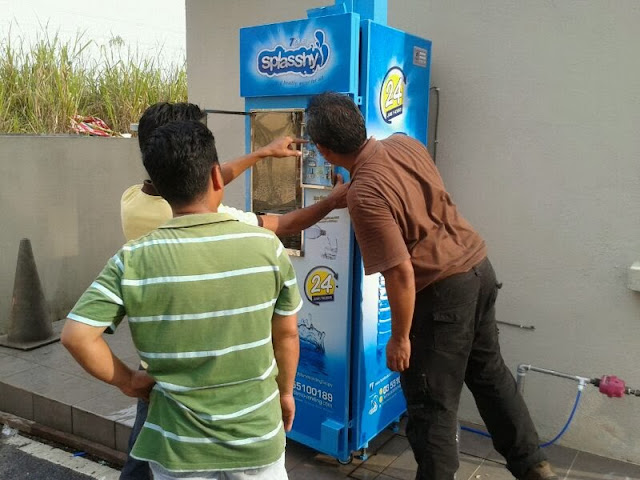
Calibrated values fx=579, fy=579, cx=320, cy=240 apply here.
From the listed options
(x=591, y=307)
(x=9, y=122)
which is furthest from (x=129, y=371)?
(x=9, y=122)

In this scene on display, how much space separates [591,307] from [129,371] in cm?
244

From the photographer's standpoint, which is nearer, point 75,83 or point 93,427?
point 93,427

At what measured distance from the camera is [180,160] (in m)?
1.55

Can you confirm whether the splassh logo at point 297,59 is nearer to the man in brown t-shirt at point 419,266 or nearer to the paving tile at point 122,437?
the man in brown t-shirt at point 419,266

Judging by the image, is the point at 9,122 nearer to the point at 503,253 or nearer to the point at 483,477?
the point at 503,253

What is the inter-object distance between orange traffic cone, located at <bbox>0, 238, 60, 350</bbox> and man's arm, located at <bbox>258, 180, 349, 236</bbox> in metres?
3.23

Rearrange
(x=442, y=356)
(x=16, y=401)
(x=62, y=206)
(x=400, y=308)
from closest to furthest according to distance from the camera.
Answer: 1. (x=400, y=308)
2. (x=442, y=356)
3. (x=16, y=401)
4. (x=62, y=206)

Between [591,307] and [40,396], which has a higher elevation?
[591,307]

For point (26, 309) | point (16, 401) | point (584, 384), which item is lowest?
point (16, 401)

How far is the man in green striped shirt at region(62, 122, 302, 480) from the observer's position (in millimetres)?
1498

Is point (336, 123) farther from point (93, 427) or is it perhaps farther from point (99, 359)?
point (93, 427)

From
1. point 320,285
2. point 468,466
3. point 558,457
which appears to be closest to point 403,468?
point 468,466

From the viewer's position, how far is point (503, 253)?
3307 millimetres

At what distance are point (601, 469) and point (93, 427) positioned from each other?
118 inches
